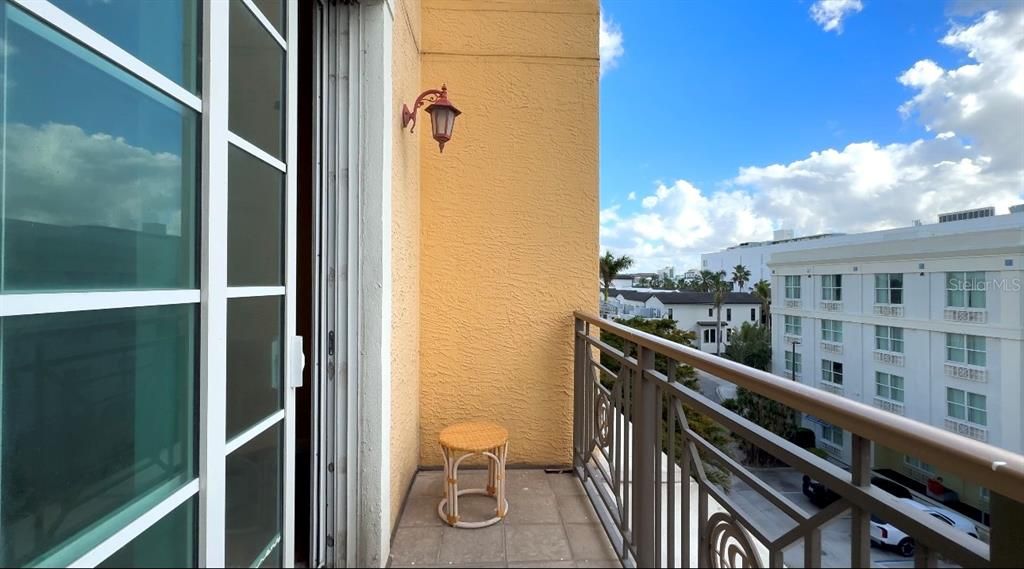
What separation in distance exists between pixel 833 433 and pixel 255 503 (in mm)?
1331

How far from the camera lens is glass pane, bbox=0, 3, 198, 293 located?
567 millimetres

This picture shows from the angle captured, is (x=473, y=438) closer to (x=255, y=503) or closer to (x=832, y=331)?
(x=255, y=503)

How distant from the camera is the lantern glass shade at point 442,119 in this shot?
7.43 ft

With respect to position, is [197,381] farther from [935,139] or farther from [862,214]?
[862,214]

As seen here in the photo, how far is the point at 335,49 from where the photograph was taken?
1.72 metres

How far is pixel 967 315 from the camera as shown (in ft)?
11.3

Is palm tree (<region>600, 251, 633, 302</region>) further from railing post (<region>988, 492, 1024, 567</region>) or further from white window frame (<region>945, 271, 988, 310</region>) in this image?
railing post (<region>988, 492, 1024, 567</region>)

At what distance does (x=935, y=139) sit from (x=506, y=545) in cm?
1204

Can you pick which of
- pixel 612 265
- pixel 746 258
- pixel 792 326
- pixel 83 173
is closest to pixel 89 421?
pixel 83 173

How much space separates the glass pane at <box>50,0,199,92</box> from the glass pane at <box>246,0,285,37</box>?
0.34m

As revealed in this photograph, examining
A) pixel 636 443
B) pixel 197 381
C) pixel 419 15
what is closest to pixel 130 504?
pixel 197 381

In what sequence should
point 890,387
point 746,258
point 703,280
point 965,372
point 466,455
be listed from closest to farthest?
point 466,455, point 965,372, point 890,387, point 746,258, point 703,280

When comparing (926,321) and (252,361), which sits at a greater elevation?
(252,361)

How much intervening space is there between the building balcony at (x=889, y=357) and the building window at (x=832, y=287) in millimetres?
704
